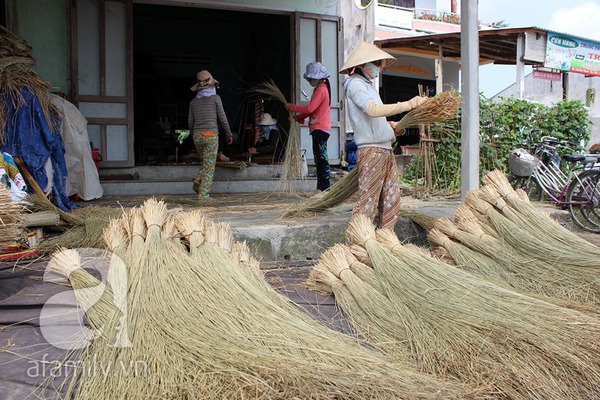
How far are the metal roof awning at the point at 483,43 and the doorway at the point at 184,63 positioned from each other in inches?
102

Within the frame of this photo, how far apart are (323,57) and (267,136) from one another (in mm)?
1532

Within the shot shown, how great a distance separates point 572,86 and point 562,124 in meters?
6.86

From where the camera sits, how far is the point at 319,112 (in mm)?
5738

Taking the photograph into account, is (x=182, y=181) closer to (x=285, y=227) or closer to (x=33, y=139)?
(x=33, y=139)

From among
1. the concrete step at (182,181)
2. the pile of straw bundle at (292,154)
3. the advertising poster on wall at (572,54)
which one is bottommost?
the concrete step at (182,181)

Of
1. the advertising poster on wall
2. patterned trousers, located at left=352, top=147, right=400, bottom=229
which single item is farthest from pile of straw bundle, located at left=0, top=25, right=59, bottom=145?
the advertising poster on wall

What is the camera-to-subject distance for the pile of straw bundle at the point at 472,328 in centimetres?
195

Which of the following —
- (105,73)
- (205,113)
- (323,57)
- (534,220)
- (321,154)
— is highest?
(323,57)

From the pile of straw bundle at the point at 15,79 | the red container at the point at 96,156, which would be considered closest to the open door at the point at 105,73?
the red container at the point at 96,156

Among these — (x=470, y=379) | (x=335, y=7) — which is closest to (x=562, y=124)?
(x=335, y=7)

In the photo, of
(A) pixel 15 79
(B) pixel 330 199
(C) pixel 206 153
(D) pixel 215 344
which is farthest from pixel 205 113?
(D) pixel 215 344

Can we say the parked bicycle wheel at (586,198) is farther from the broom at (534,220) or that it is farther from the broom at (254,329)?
the broom at (254,329)

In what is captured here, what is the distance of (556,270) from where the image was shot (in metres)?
2.97

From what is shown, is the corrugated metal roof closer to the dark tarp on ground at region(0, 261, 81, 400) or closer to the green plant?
the green plant
